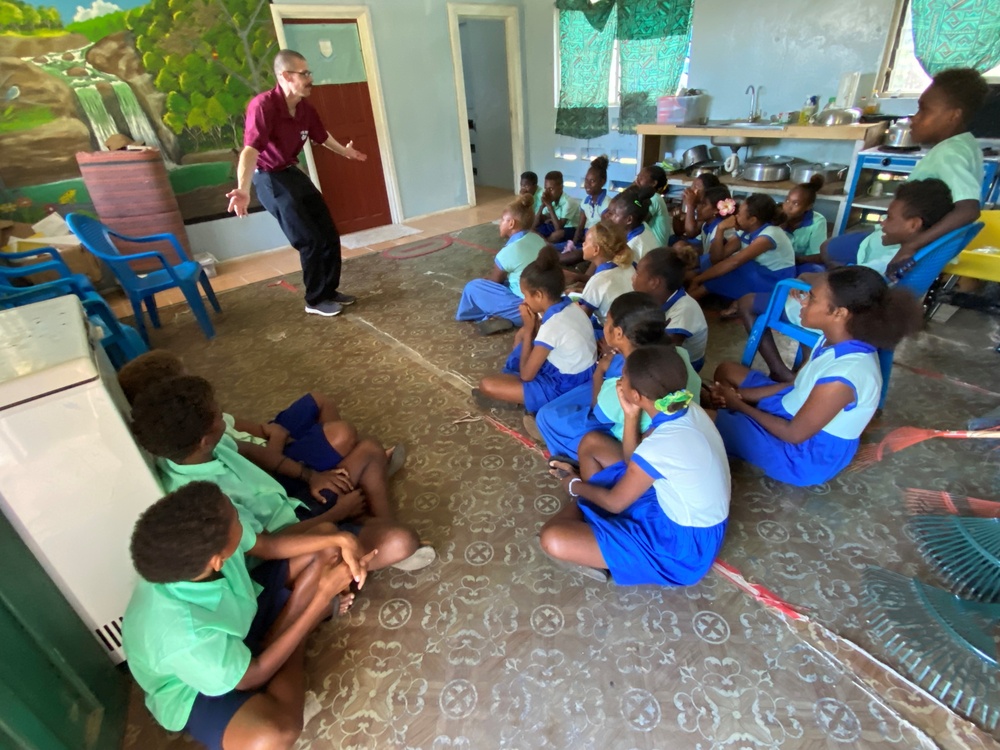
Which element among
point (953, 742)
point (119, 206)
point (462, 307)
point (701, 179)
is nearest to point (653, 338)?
point (953, 742)

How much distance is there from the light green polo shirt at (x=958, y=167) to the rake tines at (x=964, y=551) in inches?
53.6

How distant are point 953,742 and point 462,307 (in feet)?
9.30

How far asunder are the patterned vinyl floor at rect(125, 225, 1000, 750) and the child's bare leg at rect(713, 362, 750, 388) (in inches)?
14.2

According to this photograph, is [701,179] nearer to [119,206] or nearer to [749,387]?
[749,387]

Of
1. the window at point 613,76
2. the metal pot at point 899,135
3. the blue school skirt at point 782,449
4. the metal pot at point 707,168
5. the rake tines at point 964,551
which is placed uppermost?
the window at point 613,76

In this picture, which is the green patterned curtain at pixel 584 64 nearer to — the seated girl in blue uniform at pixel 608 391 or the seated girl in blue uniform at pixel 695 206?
the seated girl in blue uniform at pixel 695 206

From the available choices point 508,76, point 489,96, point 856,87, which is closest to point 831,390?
point 856,87

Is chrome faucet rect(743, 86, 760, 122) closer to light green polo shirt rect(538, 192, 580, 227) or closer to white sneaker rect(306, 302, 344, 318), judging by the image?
light green polo shirt rect(538, 192, 580, 227)

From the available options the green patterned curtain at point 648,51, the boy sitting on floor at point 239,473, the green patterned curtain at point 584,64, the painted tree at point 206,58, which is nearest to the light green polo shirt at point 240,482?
the boy sitting on floor at point 239,473

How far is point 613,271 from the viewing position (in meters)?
2.62

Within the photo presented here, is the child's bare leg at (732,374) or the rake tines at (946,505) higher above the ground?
the child's bare leg at (732,374)

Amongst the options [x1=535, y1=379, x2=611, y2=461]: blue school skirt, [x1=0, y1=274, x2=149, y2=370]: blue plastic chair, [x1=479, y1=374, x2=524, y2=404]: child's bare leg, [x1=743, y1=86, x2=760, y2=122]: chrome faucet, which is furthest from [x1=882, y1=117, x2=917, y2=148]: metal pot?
[x1=0, y1=274, x2=149, y2=370]: blue plastic chair

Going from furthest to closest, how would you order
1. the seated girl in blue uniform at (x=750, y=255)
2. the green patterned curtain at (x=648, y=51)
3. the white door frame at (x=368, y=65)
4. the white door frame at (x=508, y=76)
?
the white door frame at (x=508, y=76)
the green patterned curtain at (x=648, y=51)
the white door frame at (x=368, y=65)
the seated girl in blue uniform at (x=750, y=255)

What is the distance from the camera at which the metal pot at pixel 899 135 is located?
3.62 meters
